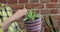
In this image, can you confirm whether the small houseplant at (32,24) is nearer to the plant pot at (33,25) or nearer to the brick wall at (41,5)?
the plant pot at (33,25)

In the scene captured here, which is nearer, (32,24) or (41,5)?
(32,24)

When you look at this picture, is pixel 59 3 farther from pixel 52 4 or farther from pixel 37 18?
pixel 37 18

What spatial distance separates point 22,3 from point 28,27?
67 centimetres

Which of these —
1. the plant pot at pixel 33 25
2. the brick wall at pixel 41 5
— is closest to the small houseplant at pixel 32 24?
the plant pot at pixel 33 25

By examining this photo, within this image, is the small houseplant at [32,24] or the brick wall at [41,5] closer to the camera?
the small houseplant at [32,24]

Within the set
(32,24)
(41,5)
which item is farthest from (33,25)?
(41,5)

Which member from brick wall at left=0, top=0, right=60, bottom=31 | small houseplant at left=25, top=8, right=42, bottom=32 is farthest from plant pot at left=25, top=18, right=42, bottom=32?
brick wall at left=0, top=0, right=60, bottom=31

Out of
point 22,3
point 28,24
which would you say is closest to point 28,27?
point 28,24

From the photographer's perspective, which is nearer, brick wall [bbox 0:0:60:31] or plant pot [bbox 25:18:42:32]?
plant pot [bbox 25:18:42:32]

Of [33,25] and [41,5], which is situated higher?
[41,5]

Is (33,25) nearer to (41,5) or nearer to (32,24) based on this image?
(32,24)

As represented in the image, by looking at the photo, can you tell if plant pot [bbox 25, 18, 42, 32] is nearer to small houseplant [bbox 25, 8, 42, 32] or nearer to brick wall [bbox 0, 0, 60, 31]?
small houseplant [bbox 25, 8, 42, 32]

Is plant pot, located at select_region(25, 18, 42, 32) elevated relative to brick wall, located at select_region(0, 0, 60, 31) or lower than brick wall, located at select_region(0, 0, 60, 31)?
lower

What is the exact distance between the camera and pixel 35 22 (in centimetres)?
147
